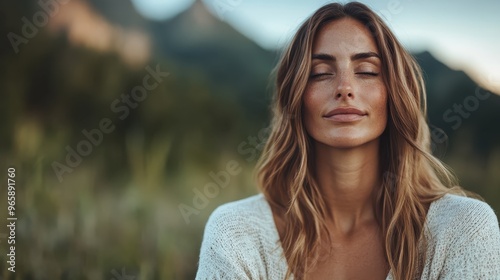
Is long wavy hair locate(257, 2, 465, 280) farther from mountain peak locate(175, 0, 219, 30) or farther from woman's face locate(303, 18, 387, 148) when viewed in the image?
mountain peak locate(175, 0, 219, 30)

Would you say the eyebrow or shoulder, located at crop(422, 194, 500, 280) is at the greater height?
the eyebrow

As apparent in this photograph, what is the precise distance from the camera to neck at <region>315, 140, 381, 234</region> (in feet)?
6.13

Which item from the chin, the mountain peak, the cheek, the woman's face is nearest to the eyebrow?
the woman's face

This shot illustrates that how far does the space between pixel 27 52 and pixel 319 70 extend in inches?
58.3

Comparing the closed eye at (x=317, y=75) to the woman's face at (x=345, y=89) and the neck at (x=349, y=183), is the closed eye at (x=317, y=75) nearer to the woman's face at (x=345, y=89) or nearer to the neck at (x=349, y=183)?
the woman's face at (x=345, y=89)

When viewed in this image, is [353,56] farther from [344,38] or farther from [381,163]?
[381,163]

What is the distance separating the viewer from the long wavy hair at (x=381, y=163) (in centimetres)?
178

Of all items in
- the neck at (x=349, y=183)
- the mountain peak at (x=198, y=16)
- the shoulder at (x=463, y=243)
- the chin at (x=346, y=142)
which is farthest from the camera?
the mountain peak at (x=198, y=16)

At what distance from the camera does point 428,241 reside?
1.73 meters

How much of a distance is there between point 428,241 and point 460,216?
11 cm

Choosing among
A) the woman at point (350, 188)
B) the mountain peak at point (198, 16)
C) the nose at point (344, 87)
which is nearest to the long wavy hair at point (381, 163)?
the woman at point (350, 188)

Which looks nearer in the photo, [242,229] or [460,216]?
[460,216]

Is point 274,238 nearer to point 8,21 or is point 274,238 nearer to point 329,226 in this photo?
point 329,226

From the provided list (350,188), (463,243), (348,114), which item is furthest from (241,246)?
(463,243)
